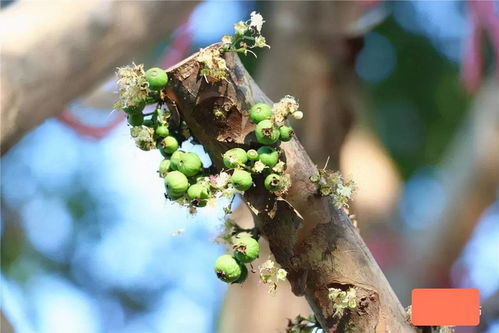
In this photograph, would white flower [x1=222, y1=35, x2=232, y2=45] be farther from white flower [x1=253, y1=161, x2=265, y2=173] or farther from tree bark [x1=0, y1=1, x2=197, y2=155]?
tree bark [x1=0, y1=1, x2=197, y2=155]

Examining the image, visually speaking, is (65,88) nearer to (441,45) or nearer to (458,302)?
(458,302)

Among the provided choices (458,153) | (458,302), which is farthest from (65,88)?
(458,153)

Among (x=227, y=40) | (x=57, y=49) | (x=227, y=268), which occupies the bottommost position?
(x=227, y=268)

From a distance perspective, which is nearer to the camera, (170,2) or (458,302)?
(458,302)

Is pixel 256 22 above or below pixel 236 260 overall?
above

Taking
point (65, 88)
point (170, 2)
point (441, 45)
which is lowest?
point (65, 88)

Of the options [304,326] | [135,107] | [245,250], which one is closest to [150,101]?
[135,107]

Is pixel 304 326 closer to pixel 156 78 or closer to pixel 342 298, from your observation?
pixel 342 298

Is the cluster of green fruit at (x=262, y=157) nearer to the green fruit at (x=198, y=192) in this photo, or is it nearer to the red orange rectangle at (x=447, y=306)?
the green fruit at (x=198, y=192)
